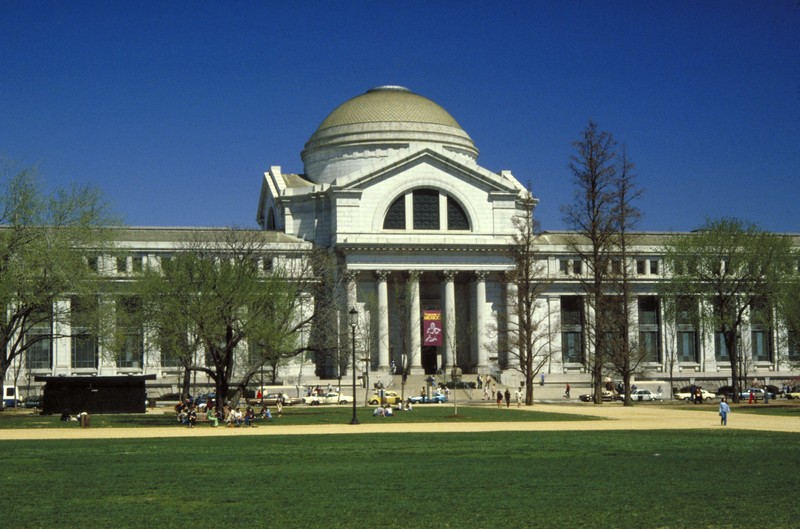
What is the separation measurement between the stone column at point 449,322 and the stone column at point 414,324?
246 cm

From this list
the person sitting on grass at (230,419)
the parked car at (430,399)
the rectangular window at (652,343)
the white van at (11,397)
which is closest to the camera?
the person sitting on grass at (230,419)

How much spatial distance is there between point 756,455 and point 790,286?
62595 mm

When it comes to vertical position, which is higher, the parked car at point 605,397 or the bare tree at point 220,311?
the bare tree at point 220,311

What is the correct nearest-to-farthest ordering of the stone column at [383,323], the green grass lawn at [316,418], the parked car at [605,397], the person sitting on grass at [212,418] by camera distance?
the person sitting on grass at [212,418]
the green grass lawn at [316,418]
the parked car at [605,397]
the stone column at [383,323]

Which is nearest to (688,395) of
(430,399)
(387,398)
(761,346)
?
(430,399)

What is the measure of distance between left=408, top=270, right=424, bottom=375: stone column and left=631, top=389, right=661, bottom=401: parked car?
21498mm

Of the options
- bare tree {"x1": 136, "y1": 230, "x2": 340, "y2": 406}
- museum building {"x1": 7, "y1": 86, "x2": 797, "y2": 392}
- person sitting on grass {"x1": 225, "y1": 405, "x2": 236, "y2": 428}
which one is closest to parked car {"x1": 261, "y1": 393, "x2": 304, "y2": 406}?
museum building {"x1": 7, "y1": 86, "x2": 797, "y2": 392}

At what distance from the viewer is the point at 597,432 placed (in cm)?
5034

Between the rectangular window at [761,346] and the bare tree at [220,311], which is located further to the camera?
the rectangular window at [761,346]

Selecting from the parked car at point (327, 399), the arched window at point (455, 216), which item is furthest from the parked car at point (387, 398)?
the arched window at point (455, 216)

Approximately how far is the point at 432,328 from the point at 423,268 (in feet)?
22.4

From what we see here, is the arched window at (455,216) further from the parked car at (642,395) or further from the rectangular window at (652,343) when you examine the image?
the parked car at (642,395)

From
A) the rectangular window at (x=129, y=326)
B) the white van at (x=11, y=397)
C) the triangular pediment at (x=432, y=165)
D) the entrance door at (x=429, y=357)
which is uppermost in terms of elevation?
the triangular pediment at (x=432, y=165)

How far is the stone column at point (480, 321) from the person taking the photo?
110 metres
